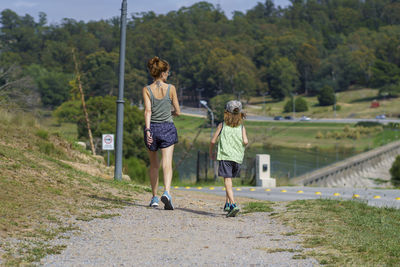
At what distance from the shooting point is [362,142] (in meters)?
90.8

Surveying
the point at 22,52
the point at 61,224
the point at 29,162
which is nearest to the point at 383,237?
the point at 61,224

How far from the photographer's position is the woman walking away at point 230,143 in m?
8.19

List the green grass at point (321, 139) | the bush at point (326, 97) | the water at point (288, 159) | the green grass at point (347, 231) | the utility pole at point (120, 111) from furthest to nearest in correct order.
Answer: the bush at point (326, 97) → the green grass at point (321, 139) → the water at point (288, 159) → the utility pole at point (120, 111) → the green grass at point (347, 231)

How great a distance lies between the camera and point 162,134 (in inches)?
314

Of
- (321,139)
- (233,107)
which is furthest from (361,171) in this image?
(233,107)

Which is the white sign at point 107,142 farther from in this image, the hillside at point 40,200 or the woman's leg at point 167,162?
the woman's leg at point 167,162

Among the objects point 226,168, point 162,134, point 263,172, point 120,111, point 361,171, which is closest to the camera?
point 162,134

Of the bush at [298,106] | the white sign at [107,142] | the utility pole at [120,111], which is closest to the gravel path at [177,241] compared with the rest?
the utility pole at [120,111]

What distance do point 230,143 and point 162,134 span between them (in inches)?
37.3

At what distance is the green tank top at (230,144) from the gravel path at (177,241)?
0.82 m

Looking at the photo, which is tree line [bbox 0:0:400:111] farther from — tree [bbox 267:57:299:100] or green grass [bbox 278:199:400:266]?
green grass [bbox 278:199:400:266]

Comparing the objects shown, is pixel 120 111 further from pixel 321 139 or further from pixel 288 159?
pixel 321 139

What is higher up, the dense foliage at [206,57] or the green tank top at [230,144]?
the dense foliage at [206,57]

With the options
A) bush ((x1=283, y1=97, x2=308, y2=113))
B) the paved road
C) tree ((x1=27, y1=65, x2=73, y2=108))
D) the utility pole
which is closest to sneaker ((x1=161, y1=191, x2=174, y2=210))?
the paved road
